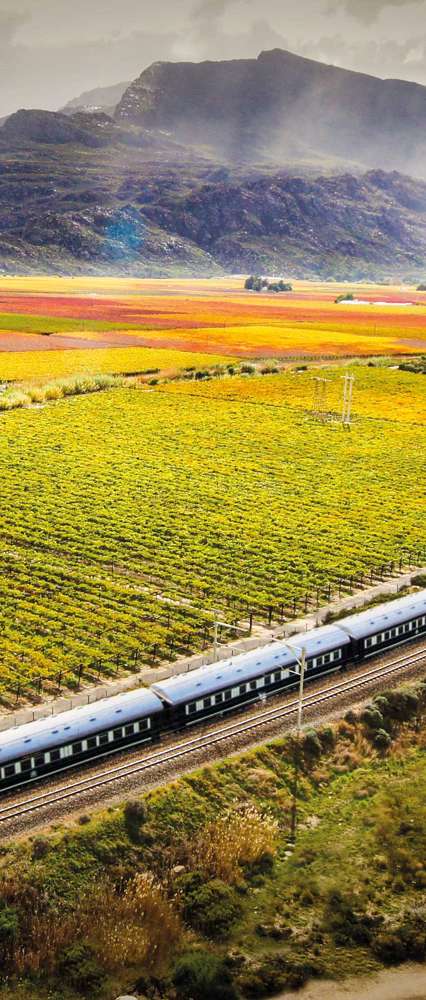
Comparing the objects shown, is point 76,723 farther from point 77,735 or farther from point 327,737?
point 327,737

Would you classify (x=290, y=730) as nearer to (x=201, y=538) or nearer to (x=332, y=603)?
(x=332, y=603)

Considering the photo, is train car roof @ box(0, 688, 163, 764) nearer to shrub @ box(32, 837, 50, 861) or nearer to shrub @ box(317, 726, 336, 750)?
shrub @ box(32, 837, 50, 861)

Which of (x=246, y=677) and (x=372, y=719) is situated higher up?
(x=246, y=677)

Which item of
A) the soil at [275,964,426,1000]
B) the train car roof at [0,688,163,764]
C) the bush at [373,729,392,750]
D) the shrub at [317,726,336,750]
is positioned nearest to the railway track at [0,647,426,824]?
the train car roof at [0,688,163,764]

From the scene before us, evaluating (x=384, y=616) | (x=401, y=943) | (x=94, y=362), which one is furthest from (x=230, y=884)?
(x=94, y=362)

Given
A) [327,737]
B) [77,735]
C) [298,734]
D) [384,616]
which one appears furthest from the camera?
[384,616]
